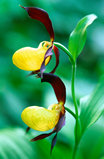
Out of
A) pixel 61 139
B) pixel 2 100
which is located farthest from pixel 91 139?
pixel 2 100

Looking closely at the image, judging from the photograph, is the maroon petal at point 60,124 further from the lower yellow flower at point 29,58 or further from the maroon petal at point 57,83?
the lower yellow flower at point 29,58

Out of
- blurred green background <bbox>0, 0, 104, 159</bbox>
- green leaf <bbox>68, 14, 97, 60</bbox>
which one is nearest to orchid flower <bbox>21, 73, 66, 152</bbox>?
green leaf <bbox>68, 14, 97, 60</bbox>

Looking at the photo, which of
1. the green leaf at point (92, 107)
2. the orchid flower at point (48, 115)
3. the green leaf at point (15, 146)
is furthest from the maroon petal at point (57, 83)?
the green leaf at point (15, 146)

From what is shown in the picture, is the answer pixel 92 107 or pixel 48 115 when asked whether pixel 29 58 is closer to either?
pixel 48 115

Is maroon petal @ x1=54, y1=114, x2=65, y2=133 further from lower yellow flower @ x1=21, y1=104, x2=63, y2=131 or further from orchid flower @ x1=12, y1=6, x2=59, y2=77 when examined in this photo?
orchid flower @ x1=12, y1=6, x2=59, y2=77

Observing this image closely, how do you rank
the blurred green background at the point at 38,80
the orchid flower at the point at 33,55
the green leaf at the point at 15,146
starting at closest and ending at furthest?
1. the orchid flower at the point at 33,55
2. the green leaf at the point at 15,146
3. the blurred green background at the point at 38,80

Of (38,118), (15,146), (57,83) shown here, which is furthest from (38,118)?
(15,146)

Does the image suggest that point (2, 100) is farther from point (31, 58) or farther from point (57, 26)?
point (57, 26)
